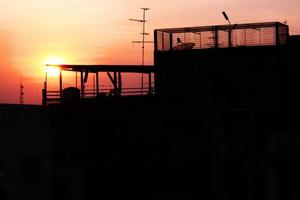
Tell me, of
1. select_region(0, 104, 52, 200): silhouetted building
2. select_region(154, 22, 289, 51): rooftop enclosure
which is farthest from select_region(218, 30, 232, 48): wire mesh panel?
select_region(0, 104, 52, 200): silhouetted building

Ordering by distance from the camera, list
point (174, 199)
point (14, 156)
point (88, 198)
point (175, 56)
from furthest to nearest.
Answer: point (175, 56) < point (14, 156) < point (174, 199) < point (88, 198)

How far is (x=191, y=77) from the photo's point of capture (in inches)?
1414

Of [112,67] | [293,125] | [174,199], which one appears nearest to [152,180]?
[174,199]

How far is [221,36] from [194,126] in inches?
251

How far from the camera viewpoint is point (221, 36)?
37.1 meters

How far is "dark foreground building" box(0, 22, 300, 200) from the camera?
3114 centimetres

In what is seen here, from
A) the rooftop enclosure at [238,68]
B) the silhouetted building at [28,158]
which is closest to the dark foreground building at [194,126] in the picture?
the rooftop enclosure at [238,68]

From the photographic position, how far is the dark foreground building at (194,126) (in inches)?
1226

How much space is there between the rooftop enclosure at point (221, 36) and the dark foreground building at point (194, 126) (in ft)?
0.21

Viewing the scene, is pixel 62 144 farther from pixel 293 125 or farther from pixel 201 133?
pixel 293 125

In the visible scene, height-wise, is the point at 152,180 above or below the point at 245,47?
below

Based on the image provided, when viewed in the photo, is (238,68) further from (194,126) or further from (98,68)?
(98,68)

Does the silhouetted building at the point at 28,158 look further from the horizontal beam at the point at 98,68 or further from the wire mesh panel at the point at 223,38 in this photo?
the wire mesh panel at the point at 223,38

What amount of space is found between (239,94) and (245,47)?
10.3 feet
